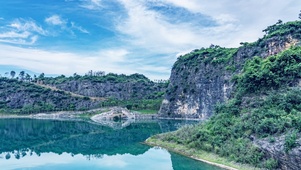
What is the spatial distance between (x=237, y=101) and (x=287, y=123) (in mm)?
10158

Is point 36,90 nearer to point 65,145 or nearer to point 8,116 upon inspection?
point 8,116

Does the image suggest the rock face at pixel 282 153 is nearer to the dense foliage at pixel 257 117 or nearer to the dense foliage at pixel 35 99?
the dense foliage at pixel 257 117

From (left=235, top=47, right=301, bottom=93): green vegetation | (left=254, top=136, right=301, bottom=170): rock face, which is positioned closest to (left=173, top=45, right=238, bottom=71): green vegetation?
(left=235, top=47, right=301, bottom=93): green vegetation

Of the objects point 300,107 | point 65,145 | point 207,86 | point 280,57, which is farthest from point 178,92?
point 300,107

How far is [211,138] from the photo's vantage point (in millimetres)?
30250

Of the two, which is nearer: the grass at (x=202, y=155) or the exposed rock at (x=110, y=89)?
the grass at (x=202, y=155)

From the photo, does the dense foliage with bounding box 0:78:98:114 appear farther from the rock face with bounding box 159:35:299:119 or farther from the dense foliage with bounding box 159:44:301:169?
the dense foliage with bounding box 159:44:301:169

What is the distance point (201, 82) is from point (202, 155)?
53.1 meters

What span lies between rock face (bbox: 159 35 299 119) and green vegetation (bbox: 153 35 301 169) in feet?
83.9

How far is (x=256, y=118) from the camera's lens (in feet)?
93.0

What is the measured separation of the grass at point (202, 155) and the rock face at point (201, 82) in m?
31.0

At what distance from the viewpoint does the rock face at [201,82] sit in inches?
2625

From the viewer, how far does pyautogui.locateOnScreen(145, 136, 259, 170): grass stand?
24669mm

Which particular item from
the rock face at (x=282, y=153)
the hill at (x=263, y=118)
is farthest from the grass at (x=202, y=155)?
the rock face at (x=282, y=153)
